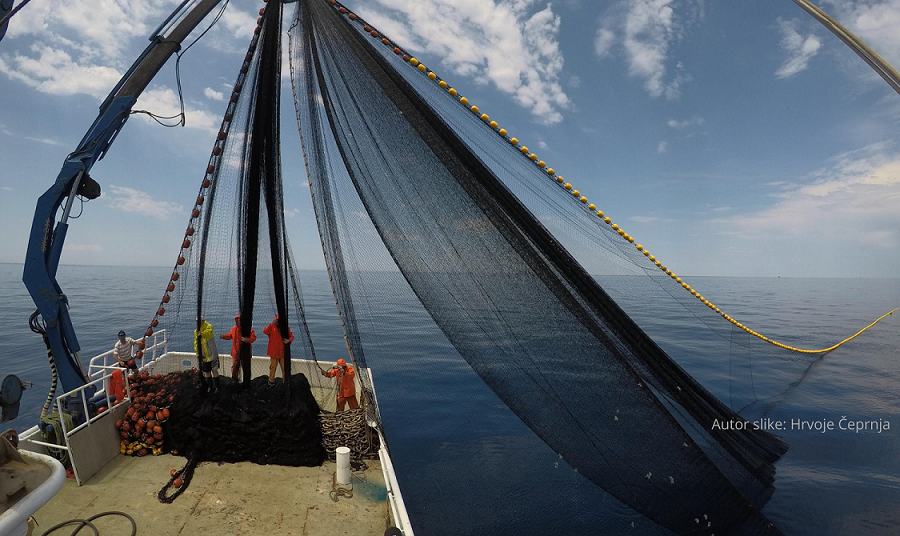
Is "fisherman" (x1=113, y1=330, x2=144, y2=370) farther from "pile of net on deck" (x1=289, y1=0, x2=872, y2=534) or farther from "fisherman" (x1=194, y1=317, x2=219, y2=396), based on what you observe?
"pile of net on deck" (x1=289, y1=0, x2=872, y2=534)

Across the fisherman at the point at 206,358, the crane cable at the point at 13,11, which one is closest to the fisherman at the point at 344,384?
the fisherman at the point at 206,358

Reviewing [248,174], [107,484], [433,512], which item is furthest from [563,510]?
[248,174]

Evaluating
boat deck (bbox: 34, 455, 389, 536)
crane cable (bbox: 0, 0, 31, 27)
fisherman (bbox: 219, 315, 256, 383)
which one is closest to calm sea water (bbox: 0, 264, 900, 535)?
fisherman (bbox: 219, 315, 256, 383)

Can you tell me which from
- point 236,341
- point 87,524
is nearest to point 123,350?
point 236,341

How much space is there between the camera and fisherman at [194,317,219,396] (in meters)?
5.99

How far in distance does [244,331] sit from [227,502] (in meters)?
2.23

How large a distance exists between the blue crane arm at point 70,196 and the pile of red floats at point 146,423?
849 mm

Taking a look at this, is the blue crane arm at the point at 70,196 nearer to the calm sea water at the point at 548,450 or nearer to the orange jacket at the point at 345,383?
the calm sea water at the point at 548,450

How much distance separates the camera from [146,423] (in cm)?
620

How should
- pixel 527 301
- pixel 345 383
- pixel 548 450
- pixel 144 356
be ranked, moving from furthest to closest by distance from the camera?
pixel 144 356, pixel 548 450, pixel 345 383, pixel 527 301

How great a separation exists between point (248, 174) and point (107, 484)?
15.6 feet

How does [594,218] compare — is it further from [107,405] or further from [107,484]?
[107,405]

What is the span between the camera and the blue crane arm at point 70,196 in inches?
224

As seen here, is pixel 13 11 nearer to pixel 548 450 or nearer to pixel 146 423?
pixel 146 423
